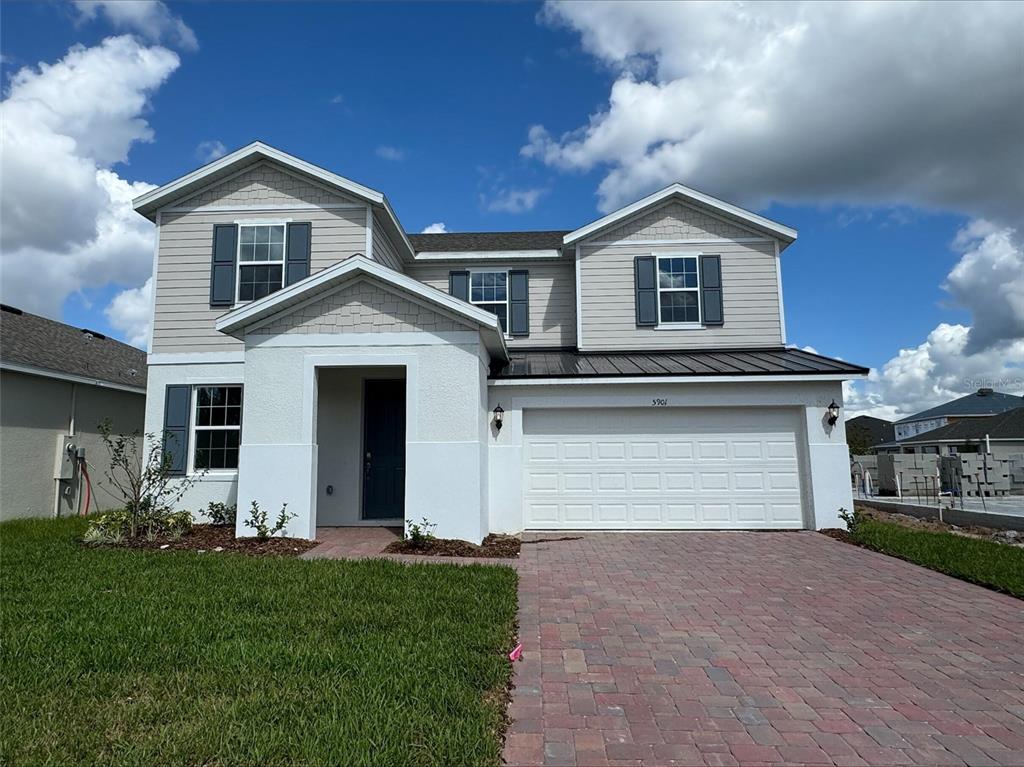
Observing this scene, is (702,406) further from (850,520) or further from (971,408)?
(971,408)

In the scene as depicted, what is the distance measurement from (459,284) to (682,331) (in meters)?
5.48

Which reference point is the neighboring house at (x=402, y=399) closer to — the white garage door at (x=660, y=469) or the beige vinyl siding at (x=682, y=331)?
the white garage door at (x=660, y=469)

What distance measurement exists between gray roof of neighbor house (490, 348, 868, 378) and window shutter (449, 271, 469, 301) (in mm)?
2061

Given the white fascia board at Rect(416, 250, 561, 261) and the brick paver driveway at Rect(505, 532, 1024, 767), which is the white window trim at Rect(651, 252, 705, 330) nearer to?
the white fascia board at Rect(416, 250, 561, 261)

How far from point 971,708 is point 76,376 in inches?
630

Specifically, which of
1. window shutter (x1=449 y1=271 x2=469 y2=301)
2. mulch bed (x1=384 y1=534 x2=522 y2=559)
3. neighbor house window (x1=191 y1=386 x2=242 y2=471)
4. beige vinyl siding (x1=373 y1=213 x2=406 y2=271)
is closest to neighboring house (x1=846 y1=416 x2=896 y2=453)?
window shutter (x1=449 y1=271 x2=469 y2=301)

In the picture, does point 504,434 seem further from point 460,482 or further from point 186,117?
point 186,117

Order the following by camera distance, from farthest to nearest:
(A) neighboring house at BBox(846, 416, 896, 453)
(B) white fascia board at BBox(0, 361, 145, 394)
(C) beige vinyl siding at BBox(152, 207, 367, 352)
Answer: (A) neighboring house at BBox(846, 416, 896, 453) → (C) beige vinyl siding at BBox(152, 207, 367, 352) → (B) white fascia board at BBox(0, 361, 145, 394)

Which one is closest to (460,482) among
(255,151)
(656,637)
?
(656,637)

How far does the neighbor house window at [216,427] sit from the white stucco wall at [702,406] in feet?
16.7

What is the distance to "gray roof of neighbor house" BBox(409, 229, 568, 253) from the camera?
50.2 feet

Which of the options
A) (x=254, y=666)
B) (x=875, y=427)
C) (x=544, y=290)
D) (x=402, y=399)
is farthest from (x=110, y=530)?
(x=875, y=427)

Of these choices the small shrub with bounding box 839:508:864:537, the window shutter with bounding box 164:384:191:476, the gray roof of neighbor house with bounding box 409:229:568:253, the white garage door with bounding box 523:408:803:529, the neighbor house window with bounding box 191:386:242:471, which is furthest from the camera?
the gray roof of neighbor house with bounding box 409:229:568:253

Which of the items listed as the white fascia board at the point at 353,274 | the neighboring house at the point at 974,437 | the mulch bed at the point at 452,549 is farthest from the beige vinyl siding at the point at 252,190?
the neighboring house at the point at 974,437
